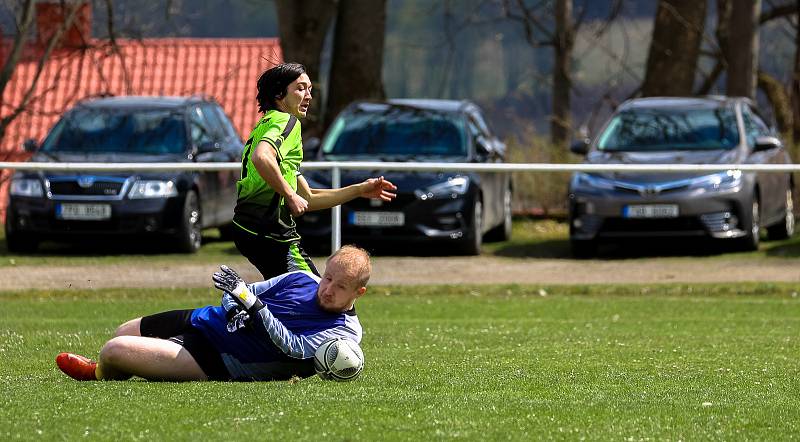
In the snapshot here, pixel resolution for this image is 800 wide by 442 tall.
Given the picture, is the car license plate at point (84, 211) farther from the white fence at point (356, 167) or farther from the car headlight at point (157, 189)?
the white fence at point (356, 167)

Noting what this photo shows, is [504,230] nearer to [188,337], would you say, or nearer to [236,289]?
[188,337]

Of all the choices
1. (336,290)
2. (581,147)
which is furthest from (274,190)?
(581,147)

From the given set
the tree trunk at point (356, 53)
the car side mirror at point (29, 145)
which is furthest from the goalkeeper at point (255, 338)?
the tree trunk at point (356, 53)

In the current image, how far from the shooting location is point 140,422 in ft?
23.5

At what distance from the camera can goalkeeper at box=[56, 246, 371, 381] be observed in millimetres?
8367

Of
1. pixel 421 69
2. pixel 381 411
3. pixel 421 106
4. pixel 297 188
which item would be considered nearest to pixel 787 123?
pixel 421 69

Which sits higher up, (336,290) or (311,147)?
(336,290)

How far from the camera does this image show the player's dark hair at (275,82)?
9.21 metres

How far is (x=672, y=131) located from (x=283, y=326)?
11628 mm

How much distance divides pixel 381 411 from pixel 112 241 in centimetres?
1042

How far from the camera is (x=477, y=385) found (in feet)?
28.1

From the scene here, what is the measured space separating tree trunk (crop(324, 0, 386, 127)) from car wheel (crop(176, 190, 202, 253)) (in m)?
7.02

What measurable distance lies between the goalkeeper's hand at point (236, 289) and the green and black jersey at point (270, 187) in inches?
43.4

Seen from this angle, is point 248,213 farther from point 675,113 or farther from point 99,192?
point 675,113
